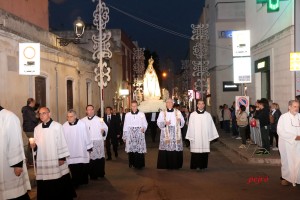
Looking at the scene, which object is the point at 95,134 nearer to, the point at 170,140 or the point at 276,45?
the point at 170,140

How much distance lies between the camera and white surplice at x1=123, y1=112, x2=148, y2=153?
1444 cm

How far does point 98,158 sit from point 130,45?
50720mm

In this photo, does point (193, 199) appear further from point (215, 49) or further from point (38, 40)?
point (215, 49)

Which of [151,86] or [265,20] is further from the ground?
[265,20]

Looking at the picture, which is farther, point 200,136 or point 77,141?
point 200,136

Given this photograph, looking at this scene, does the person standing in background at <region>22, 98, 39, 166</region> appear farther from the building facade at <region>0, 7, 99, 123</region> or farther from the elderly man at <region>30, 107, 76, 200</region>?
the elderly man at <region>30, 107, 76, 200</region>

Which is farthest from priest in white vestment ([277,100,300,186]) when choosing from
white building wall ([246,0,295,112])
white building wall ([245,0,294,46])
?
white building wall ([245,0,294,46])

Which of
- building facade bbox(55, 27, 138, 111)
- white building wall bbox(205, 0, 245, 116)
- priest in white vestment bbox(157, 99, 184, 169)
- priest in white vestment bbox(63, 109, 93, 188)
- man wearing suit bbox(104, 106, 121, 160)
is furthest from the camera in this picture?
white building wall bbox(205, 0, 245, 116)

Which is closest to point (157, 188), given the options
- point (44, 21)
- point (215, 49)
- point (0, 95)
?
point (0, 95)

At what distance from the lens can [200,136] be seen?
13.8 metres

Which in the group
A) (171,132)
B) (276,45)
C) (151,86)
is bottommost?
(171,132)

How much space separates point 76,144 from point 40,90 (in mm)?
9239

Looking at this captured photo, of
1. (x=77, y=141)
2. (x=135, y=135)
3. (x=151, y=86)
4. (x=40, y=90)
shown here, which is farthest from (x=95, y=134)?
(x=151, y=86)

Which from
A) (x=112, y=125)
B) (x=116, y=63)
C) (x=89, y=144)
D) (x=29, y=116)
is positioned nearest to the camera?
(x=89, y=144)
